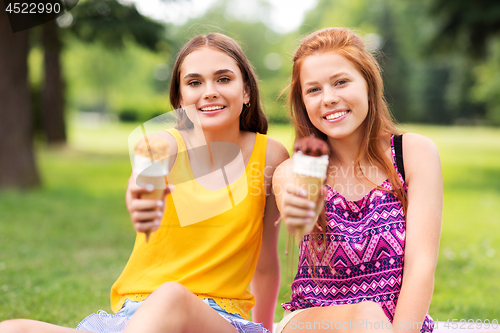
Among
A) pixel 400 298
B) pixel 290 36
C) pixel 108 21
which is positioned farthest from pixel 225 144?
pixel 290 36

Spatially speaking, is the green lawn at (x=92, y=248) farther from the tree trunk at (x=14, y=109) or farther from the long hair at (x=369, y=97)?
the tree trunk at (x=14, y=109)

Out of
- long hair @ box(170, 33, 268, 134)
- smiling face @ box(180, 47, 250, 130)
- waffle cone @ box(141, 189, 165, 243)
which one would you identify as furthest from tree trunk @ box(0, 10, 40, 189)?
waffle cone @ box(141, 189, 165, 243)

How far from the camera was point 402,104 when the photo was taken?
33625mm

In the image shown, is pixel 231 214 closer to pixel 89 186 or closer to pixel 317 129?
pixel 317 129

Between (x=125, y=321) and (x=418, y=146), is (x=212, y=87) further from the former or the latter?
(x=125, y=321)

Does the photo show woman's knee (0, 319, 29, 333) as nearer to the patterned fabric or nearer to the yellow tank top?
the yellow tank top

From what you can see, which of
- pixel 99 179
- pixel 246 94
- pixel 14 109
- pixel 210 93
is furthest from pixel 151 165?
pixel 99 179

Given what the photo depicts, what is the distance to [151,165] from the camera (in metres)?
1.63

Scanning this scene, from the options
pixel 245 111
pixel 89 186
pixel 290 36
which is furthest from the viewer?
pixel 290 36

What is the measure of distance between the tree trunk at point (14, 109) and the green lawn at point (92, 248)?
0.49 meters

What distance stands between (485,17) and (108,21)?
26.4 ft

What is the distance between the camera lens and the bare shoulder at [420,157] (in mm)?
2055

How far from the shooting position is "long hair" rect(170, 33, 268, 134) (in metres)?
2.29

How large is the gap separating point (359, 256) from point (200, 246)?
76cm
